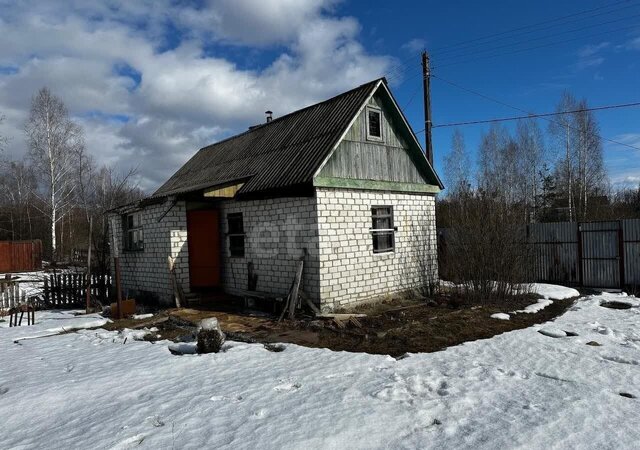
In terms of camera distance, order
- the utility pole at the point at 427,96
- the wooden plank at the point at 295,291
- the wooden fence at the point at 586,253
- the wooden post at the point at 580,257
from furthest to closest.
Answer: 1. the utility pole at the point at 427,96
2. the wooden post at the point at 580,257
3. the wooden fence at the point at 586,253
4. the wooden plank at the point at 295,291

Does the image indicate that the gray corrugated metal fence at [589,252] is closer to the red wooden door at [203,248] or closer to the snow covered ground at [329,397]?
the snow covered ground at [329,397]

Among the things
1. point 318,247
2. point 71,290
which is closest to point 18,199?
point 71,290

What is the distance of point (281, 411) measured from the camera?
4434mm

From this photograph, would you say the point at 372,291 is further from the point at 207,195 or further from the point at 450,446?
the point at 450,446

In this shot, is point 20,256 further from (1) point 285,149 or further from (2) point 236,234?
(1) point 285,149

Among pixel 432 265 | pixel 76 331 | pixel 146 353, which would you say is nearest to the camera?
pixel 146 353

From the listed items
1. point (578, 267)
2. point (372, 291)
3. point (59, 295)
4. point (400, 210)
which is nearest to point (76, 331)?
point (59, 295)

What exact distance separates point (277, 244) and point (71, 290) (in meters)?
7.83

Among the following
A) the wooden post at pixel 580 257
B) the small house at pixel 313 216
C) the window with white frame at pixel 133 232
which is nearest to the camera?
the small house at pixel 313 216

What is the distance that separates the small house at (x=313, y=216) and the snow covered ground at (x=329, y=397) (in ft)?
11.0

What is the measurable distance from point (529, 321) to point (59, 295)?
1349 centimetres

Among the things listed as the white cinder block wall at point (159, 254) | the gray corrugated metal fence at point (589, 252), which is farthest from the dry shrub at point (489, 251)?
the white cinder block wall at point (159, 254)

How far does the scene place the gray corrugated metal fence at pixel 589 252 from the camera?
12.8 m

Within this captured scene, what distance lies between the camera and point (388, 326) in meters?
8.48
